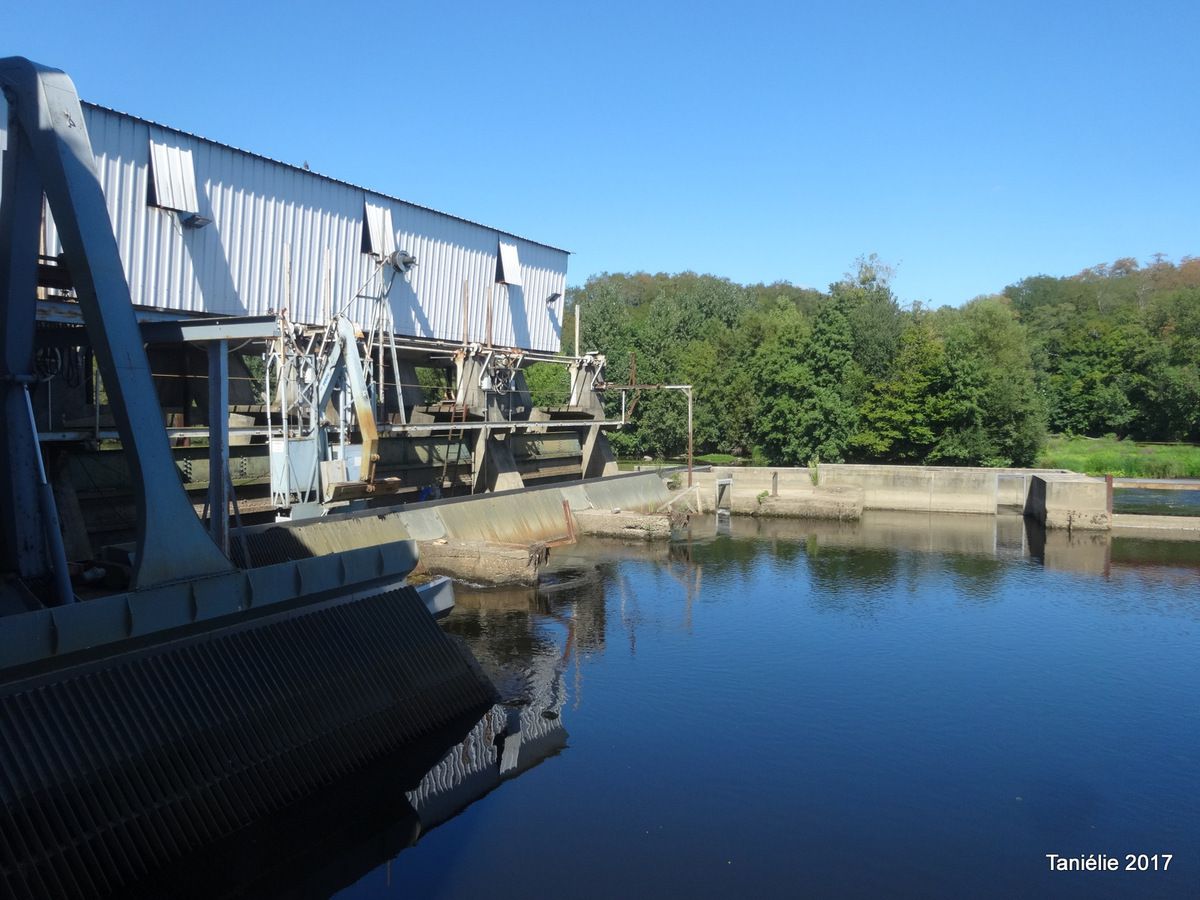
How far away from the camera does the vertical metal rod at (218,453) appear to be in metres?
10.5

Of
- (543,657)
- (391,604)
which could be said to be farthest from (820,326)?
(391,604)

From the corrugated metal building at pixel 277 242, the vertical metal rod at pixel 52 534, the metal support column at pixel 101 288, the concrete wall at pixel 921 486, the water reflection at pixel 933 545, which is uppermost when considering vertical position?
the corrugated metal building at pixel 277 242

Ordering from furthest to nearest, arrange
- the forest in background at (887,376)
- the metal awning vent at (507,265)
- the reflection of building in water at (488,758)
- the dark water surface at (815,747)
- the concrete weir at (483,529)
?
the forest in background at (887,376), the metal awning vent at (507,265), the concrete weir at (483,529), the reflection of building in water at (488,758), the dark water surface at (815,747)

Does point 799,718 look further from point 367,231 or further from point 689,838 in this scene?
point 367,231

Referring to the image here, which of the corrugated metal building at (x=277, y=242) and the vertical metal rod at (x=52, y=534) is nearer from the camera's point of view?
the vertical metal rod at (x=52, y=534)

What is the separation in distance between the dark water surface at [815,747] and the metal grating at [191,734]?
1136 mm

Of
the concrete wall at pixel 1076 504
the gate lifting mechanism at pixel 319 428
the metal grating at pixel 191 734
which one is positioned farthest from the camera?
the concrete wall at pixel 1076 504

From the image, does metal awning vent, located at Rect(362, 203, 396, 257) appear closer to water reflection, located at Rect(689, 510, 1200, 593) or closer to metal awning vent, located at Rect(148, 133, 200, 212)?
metal awning vent, located at Rect(148, 133, 200, 212)

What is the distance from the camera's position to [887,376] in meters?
46.8

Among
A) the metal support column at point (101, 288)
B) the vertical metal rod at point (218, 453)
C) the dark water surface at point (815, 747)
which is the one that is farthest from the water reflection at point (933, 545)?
the metal support column at point (101, 288)

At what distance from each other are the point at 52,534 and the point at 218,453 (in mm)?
1887

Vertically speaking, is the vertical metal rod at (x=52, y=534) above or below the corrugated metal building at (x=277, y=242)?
below

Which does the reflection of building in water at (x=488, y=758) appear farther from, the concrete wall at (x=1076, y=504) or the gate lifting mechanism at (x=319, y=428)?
the concrete wall at (x=1076, y=504)

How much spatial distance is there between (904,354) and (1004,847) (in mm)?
37746
